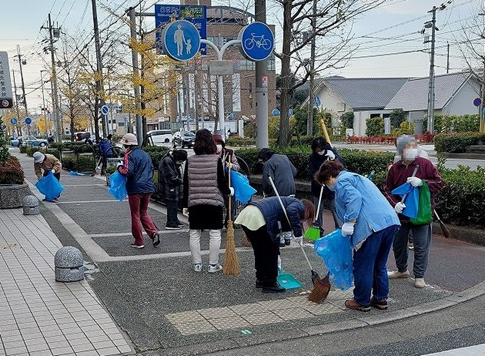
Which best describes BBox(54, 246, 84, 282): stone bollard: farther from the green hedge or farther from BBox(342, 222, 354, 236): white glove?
the green hedge

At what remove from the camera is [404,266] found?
6043 millimetres

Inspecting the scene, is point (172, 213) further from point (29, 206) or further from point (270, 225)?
point (270, 225)

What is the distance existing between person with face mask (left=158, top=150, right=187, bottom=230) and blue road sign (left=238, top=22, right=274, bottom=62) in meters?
2.35

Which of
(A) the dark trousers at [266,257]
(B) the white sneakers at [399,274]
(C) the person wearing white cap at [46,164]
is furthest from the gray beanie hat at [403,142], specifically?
(C) the person wearing white cap at [46,164]

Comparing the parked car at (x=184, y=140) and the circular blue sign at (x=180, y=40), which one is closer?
the circular blue sign at (x=180, y=40)

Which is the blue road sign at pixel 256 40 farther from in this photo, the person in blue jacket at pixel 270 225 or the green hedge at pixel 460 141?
the green hedge at pixel 460 141

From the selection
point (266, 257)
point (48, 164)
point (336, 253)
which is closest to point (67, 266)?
point (266, 257)

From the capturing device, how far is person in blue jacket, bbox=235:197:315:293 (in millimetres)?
5266

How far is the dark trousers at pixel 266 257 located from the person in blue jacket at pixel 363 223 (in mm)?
960

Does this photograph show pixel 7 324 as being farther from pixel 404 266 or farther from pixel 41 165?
pixel 41 165

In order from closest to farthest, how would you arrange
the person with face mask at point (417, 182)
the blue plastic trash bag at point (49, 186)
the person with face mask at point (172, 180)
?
the person with face mask at point (417, 182)
the person with face mask at point (172, 180)
the blue plastic trash bag at point (49, 186)

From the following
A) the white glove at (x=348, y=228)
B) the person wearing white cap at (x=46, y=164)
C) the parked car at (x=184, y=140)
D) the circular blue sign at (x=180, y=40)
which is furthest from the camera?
the parked car at (x=184, y=140)

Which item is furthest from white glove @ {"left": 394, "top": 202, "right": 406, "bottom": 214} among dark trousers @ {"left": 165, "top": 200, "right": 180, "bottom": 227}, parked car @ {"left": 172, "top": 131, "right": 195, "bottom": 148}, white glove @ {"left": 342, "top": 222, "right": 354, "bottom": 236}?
parked car @ {"left": 172, "top": 131, "right": 195, "bottom": 148}

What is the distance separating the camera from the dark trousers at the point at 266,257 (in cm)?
544
